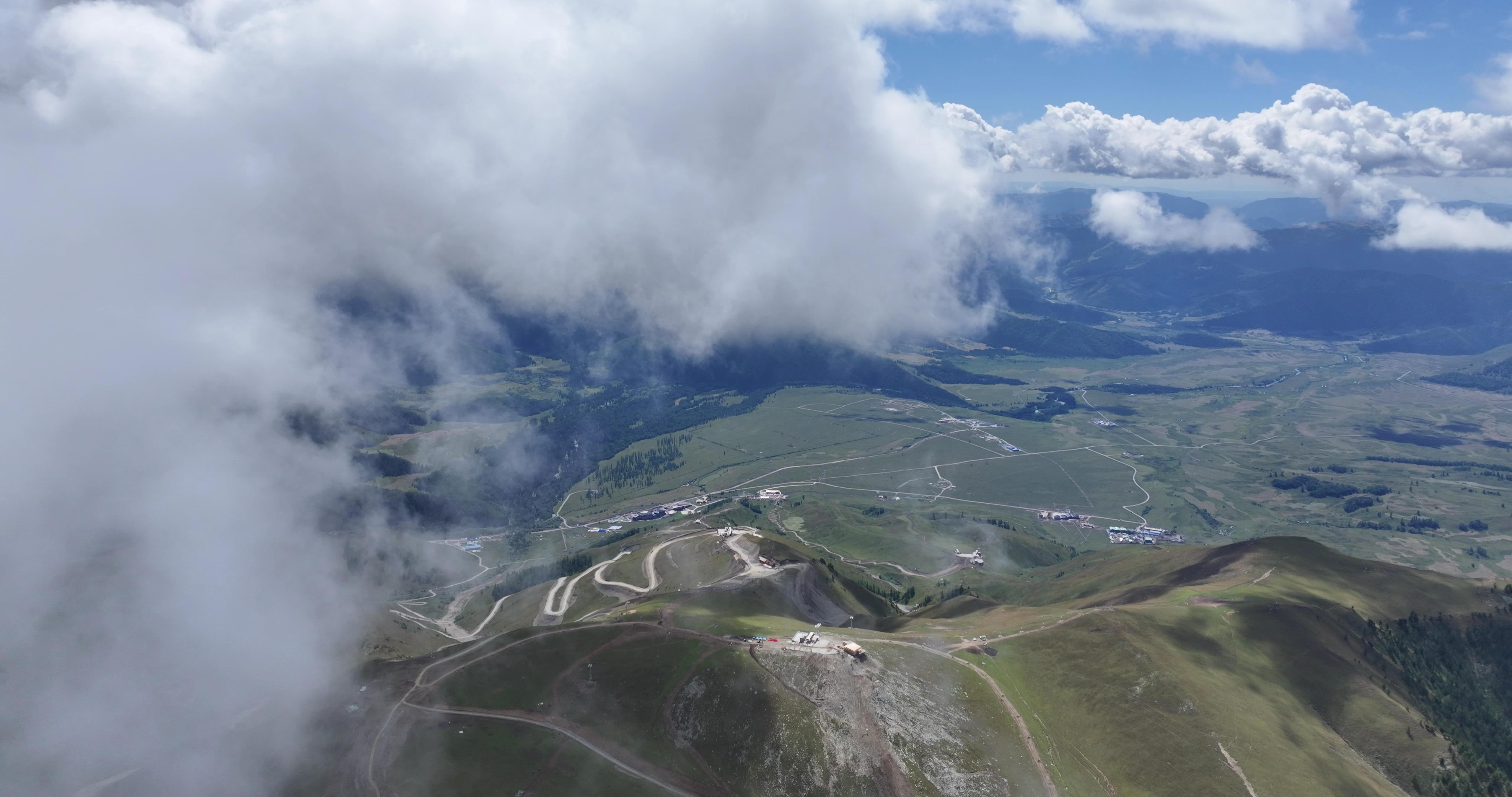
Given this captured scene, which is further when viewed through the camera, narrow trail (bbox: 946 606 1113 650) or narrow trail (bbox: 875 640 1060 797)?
narrow trail (bbox: 946 606 1113 650)

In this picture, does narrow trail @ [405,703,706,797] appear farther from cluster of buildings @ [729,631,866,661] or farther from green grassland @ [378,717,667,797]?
cluster of buildings @ [729,631,866,661]

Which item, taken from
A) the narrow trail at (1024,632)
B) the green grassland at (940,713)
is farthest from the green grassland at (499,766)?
the narrow trail at (1024,632)

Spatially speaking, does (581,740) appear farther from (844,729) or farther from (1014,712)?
(1014,712)

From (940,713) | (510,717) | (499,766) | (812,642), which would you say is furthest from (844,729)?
(510,717)

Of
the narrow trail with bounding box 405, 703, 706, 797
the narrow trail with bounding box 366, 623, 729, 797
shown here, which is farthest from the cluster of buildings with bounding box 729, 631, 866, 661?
the narrow trail with bounding box 405, 703, 706, 797

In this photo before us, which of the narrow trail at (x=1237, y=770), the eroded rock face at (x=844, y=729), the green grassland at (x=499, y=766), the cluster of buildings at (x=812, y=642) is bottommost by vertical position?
the narrow trail at (x=1237, y=770)

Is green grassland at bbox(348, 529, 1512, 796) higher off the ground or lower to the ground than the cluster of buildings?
lower

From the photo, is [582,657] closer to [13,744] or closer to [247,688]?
[247,688]

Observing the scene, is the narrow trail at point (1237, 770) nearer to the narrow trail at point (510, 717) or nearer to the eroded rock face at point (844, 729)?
the eroded rock face at point (844, 729)

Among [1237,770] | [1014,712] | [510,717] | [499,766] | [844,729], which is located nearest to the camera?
[499,766]
